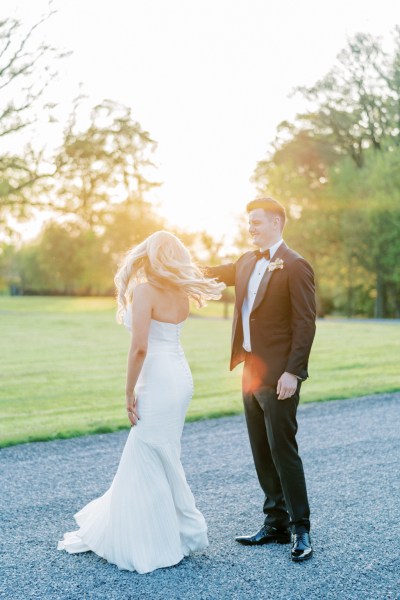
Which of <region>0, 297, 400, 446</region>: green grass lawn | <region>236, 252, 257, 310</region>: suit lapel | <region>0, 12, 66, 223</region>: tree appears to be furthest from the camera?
<region>0, 12, 66, 223</region>: tree

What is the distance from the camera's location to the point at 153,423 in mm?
4281

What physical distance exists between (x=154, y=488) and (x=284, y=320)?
1337 millimetres

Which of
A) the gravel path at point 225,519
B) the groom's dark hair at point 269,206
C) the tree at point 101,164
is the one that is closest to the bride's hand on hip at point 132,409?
the gravel path at point 225,519

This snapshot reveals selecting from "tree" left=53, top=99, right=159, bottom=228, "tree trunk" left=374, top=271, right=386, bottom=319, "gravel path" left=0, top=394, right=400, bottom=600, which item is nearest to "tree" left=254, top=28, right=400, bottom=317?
"tree trunk" left=374, top=271, right=386, bottom=319

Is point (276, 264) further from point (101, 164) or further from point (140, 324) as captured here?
point (101, 164)

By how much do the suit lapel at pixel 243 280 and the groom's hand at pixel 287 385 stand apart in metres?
0.63

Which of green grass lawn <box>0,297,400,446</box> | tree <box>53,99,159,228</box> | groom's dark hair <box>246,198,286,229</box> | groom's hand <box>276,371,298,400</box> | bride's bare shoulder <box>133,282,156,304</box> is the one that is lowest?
green grass lawn <box>0,297,400,446</box>

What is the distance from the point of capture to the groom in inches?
168

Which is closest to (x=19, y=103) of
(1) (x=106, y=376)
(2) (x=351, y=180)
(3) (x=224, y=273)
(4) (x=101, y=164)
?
(4) (x=101, y=164)

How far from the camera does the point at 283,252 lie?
440 cm

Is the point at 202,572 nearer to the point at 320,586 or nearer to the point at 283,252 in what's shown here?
the point at 320,586

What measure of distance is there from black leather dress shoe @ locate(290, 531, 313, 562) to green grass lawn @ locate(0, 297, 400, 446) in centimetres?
432

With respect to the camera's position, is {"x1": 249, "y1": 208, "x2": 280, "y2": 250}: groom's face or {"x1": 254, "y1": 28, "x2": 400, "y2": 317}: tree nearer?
{"x1": 249, "y1": 208, "x2": 280, "y2": 250}: groom's face

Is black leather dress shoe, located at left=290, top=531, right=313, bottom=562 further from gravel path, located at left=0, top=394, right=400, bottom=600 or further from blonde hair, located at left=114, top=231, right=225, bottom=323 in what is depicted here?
blonde hair, located at left=114, top=231, right=225, bottom=323
